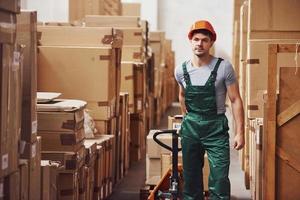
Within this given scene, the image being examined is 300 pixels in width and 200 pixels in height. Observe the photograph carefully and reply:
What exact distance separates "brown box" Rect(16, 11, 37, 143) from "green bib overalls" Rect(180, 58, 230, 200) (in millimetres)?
1196

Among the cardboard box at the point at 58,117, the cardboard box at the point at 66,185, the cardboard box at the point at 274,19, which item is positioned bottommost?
the cardboard box at the point at 66,185

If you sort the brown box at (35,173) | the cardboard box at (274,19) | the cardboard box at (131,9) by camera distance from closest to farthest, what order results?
the brown box at (35,173), the cardboard box at (274,19), the cardboard box at (131,9)

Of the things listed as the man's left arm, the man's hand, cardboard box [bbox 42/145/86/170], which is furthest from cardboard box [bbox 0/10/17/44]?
the man's hand

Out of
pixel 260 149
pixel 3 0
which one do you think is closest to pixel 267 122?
pixel 260 149

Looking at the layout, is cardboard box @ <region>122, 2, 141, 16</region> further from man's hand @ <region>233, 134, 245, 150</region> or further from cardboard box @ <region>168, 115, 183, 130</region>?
man's hand @ <region>233, 134, 245, 150</region>

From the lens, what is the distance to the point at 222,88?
178 inches

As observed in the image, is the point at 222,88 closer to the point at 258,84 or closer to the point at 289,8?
the point at 258,84

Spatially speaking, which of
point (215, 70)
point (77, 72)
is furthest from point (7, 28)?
point (77, 72)

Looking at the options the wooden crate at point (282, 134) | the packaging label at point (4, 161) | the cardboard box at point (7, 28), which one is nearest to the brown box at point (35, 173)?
the packaging label at point (4, 161)

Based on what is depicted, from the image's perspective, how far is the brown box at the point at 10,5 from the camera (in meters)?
3.08

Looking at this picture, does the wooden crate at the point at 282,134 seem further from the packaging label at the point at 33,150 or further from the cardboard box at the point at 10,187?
the cardboard box at the point at 10,187

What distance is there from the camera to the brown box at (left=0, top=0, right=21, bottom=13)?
3082mm

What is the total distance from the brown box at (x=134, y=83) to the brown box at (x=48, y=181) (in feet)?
12.3

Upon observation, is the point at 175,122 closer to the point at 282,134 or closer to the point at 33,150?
the point at 282,134
